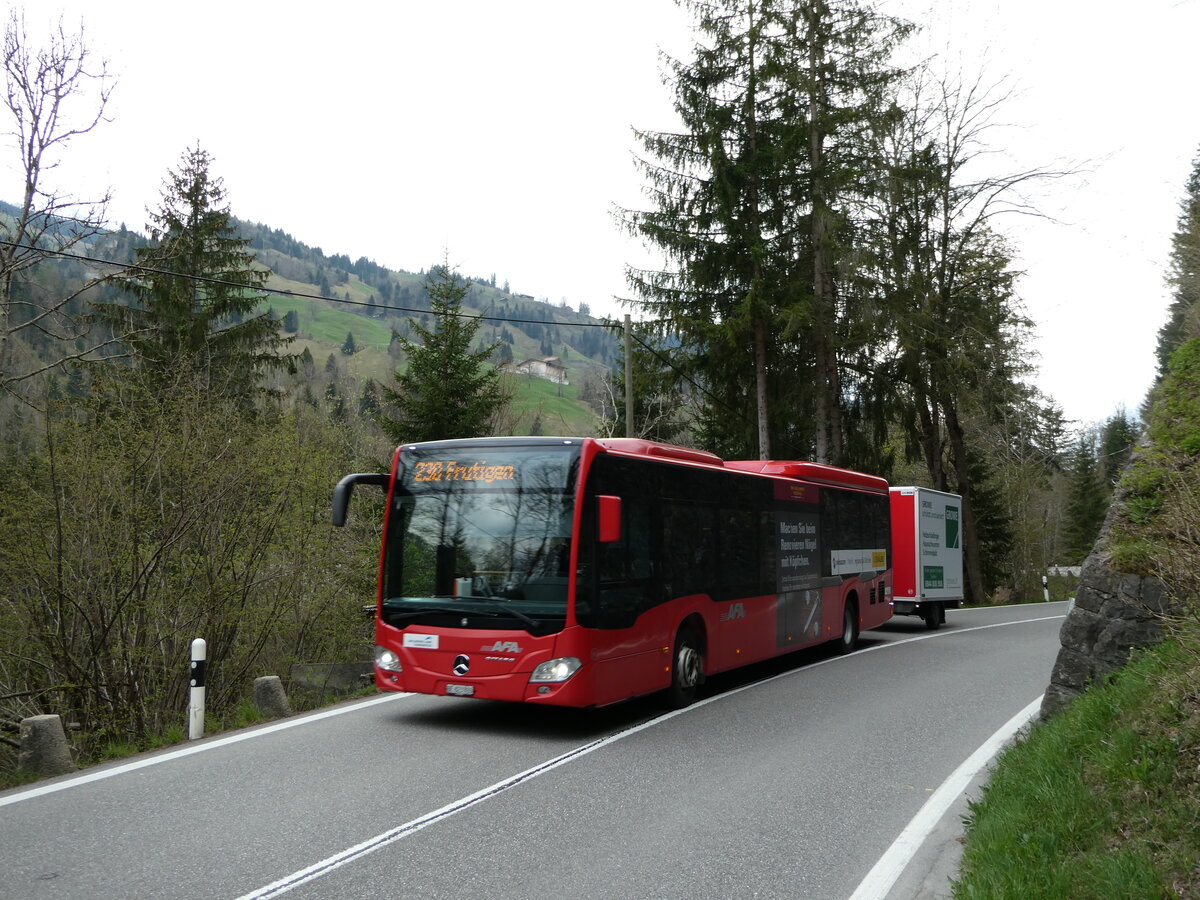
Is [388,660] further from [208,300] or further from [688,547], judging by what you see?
[208,300]

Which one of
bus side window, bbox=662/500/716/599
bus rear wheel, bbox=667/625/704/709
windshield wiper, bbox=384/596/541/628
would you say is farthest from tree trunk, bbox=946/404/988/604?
windshield wiper, bbox=384/596/541/628

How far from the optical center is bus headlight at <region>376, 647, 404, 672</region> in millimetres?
8966

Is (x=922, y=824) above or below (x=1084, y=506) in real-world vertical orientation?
below

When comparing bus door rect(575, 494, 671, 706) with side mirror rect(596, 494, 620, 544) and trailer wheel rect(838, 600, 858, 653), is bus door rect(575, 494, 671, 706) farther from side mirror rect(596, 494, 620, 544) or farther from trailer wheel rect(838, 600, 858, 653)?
trailer wheel rect(838, 600, 858, 653)

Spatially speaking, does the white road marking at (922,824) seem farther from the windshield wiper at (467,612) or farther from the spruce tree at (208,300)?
the spruce tree at (208,300)

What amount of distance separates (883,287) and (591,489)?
1670cm

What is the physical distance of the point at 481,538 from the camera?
28.5 ft

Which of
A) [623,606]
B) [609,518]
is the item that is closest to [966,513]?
[623,606]

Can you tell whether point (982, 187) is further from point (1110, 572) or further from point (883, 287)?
point (1110, 572)

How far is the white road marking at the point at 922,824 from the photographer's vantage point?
196 inches

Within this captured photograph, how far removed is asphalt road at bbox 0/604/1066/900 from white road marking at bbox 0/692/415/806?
1.4 inches

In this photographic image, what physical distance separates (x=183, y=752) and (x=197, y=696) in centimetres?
116

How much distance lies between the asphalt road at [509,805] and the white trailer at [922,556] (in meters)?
8.94

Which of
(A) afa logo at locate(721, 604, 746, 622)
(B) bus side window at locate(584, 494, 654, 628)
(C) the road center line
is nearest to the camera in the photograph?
(C) the road center line
